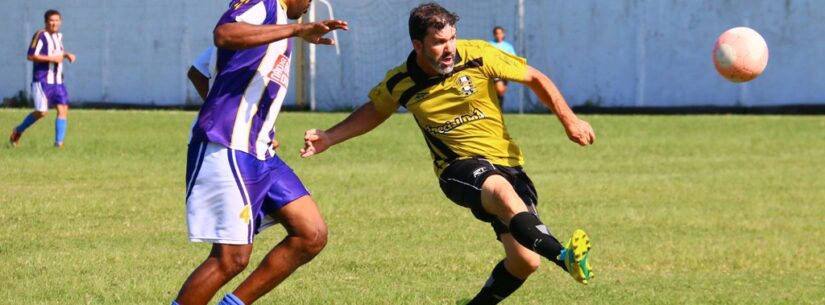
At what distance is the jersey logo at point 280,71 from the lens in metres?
6.21

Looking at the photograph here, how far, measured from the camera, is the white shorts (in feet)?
19.8

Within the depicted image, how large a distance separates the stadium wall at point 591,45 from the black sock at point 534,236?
23462 mm

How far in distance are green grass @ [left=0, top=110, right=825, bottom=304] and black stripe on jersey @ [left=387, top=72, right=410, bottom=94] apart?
4.37 feet

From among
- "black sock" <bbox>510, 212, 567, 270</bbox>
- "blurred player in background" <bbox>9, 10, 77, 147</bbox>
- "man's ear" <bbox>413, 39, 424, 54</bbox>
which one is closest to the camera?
"black sock" <bbox>510, 212, 567, 270</bbox>

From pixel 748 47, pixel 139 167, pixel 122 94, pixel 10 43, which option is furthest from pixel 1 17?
pixel 748 47

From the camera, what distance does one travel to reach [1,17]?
122 feet

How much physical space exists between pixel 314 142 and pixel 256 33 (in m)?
1.44

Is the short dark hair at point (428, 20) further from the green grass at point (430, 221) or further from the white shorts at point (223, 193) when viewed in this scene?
the green grass at point (430, 221)

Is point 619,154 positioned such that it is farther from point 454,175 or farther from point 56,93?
point 454,175

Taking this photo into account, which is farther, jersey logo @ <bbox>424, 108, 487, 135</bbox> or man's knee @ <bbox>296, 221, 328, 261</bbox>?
jersey logo @ <bbox>424, 108, 487, 135</bbox>

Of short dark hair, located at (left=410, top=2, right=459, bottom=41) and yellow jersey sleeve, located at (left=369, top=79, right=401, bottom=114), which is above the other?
short dark hair, located at (left=410, top=2, right=459, bottom=41)

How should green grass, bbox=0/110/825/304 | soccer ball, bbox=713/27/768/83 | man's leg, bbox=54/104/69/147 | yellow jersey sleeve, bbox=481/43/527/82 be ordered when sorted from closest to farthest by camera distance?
yellow jersey sleeve, bbox=481/43/527/82 → green grass, bbox=0/110/825/304 → soccer ball, bbox=713/27/768/83 → man's leg, bbox=54/104/69/147

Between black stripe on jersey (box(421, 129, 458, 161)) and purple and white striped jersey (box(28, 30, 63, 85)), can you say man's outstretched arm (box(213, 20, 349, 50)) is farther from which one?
purple and white striped jersey (box(28, 30, 63, 85))

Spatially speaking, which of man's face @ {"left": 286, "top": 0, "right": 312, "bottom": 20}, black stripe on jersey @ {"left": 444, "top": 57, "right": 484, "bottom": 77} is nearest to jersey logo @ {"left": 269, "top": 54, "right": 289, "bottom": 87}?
man's face @ {"left": 286, "top": 0, "right": 312, "bottom": 20}
